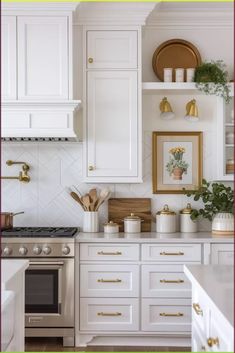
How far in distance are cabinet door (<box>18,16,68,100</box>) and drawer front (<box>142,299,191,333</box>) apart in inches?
69.5

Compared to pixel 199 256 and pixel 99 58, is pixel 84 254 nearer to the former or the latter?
pixel 199 256

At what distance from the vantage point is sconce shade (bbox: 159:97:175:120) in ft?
14.4

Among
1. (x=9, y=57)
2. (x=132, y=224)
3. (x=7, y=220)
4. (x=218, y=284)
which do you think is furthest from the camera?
(x=132, y=224)

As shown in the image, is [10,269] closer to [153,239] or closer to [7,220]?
[153,239]

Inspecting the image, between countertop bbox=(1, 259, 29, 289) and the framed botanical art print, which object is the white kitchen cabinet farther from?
countertop bbox=(1, 259, 29, 289)

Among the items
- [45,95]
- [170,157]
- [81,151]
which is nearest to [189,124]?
[170,157]

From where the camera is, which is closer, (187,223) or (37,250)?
(37,250)

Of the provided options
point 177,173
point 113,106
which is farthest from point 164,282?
point 113,106

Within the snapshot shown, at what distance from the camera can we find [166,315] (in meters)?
3.97

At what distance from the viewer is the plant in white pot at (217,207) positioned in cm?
413

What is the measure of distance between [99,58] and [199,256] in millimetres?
1749

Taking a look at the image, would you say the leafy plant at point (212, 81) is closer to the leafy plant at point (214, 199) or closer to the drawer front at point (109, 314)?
the leafy plant at point (214, 199)

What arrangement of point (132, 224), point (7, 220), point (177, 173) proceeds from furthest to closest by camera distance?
point (177, 173) < point (132, 224) < point (7, 220)

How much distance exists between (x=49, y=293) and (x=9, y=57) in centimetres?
182
